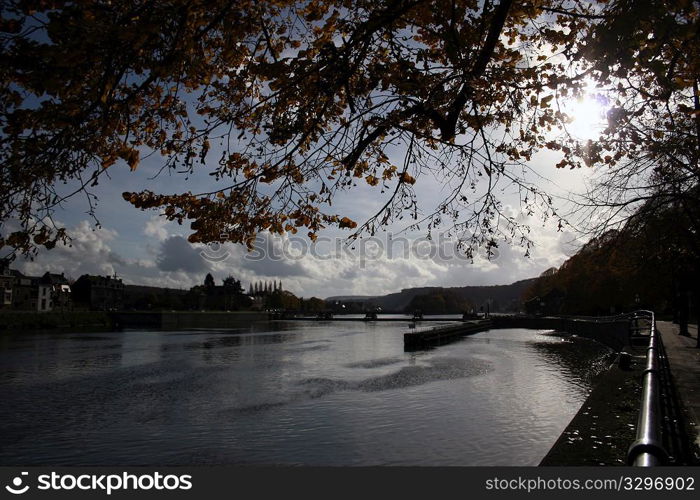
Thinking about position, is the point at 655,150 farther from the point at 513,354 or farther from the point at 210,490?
the point at 513,354

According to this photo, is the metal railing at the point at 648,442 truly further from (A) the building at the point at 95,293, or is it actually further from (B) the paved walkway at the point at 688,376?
(A) the building at the point at 95,293

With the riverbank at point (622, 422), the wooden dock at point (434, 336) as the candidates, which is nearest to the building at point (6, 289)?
the wooden dock at point (434, 336)

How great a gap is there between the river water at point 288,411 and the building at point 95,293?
133 m

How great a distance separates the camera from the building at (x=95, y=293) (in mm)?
159000

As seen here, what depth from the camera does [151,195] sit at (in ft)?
31.9

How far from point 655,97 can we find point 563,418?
39.4 ft

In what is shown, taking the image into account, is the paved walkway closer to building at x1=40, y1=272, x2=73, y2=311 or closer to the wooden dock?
the wooden dock

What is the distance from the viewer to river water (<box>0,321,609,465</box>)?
1438cm

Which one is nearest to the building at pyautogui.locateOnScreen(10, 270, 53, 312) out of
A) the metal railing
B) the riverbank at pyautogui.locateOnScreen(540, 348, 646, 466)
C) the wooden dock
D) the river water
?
the river water

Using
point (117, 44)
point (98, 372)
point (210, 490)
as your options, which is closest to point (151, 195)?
point (117, 44)

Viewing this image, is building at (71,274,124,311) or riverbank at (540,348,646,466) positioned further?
building at (71,274,124,311)

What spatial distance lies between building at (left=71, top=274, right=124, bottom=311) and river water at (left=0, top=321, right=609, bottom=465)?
133 metres

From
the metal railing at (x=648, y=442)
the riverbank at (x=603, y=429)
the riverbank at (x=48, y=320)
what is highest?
the metal railing at (x=648, y=442)

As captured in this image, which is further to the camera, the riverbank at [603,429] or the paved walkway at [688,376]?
the paved walkway at [688,376]
